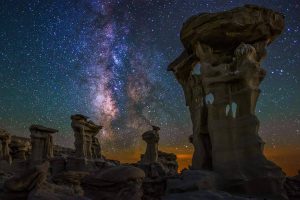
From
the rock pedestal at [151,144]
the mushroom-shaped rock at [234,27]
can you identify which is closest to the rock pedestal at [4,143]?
the rock pedestal at [151,144]

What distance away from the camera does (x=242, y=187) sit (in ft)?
37.0

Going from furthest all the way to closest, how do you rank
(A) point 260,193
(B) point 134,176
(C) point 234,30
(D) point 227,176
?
1. (C) point 234,30
2. (D) point 227,176
3. (A) point 260,193
4. (B) point 134,176

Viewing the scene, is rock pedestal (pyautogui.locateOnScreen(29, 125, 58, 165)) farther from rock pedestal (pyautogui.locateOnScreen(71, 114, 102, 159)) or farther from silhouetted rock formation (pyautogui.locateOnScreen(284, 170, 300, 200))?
silhouetted rock formation (pyautogui.locateOnScreen(284, 170, 300, 200))

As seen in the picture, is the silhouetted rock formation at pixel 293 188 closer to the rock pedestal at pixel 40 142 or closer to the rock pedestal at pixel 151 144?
the rock pedestal at pixel 151 144

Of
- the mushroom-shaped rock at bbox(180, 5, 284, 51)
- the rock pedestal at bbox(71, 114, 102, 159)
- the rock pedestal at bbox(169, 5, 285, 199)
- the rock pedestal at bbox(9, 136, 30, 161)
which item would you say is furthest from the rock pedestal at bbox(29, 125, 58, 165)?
the mushroom-shaped rock at bbox(180, 5, 284, 51)

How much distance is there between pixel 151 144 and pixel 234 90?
1609 cm

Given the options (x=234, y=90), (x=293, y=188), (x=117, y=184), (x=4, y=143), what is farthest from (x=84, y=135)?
(x=117, y=184)

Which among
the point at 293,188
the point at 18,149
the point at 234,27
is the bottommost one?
the point at 293,188

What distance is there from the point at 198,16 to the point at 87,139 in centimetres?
1854

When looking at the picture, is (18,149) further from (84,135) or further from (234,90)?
(234,90)

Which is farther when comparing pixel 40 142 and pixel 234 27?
pixel 40 142

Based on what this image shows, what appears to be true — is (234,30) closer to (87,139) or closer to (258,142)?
(258,142)

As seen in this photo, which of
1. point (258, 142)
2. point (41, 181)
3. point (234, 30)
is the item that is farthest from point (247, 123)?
point (41, 181)

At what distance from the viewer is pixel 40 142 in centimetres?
2512
